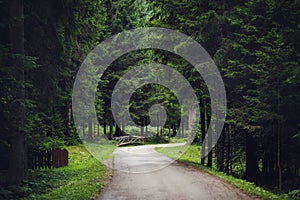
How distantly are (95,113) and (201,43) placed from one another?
2024cm

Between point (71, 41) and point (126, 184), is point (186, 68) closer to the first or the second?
point (71, 41)

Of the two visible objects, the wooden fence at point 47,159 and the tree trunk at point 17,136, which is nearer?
the tree trunk at point 17,136

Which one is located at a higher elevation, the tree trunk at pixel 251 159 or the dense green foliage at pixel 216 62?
the dense green foliage at pixel 216 62

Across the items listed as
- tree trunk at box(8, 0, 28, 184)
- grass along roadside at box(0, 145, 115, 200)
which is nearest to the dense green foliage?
tree trunk at box(8, 0, 28, 184)

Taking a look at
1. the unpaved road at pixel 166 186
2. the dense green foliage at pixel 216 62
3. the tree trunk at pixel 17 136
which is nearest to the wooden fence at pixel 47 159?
the dense green foliage at pixel 216 62

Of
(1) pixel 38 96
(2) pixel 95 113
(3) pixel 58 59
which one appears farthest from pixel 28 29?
(2) pixel 95 113

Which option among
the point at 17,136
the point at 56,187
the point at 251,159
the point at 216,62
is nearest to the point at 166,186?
the point at 56,187

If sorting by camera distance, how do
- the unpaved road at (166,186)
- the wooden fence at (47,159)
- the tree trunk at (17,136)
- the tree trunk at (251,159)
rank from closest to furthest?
the unpaved road at (166,186) → the tree trunk at (17,136) → the tree trunk at (251,159) → the wooden fence at (47,159)

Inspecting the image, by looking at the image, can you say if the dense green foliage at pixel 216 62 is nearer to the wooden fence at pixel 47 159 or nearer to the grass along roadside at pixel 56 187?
the grass along roadside at pixel 56 187

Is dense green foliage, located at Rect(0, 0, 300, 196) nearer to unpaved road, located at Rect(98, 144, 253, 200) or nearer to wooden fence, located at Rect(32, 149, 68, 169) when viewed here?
wooden fence, located at Rect(32, 149, 68, 169)

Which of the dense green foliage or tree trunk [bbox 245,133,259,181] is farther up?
the dense green foliage

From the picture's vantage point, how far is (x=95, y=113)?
3541 cm

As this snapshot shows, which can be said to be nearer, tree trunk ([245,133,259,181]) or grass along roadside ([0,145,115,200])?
grass along roadside ([0,145,115,200])

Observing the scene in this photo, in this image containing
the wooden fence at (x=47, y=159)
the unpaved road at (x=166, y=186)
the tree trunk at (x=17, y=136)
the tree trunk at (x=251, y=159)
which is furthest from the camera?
the wooden fence at (x=47, y=159)
